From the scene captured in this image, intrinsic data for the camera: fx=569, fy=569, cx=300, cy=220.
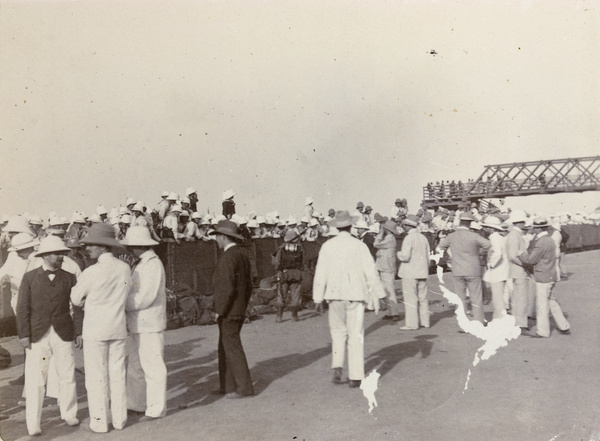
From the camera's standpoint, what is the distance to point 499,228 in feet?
36.2

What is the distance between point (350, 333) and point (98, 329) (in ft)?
9.90

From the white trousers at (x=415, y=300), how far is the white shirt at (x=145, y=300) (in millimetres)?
5961

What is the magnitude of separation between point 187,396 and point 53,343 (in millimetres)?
1763

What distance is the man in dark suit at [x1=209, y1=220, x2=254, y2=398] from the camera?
6.55 m

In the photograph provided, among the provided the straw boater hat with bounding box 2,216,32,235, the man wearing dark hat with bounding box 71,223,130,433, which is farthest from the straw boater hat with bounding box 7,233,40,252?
the man wearing dark hat with bounding box 71,223,130,433

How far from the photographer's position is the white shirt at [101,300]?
5.48 m

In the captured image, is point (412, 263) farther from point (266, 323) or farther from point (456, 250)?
point (266, 323)

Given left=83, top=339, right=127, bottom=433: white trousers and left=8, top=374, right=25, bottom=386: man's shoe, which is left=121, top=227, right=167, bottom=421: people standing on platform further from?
left=8, top=374, right=25, bottom=386: man's shoe

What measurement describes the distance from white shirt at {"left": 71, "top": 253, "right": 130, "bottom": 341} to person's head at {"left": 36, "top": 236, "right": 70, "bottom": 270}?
41 cm

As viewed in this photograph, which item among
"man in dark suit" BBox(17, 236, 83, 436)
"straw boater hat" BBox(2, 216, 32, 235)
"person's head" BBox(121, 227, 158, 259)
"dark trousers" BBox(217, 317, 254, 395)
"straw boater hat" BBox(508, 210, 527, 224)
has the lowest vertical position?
"dark trousers" BBox(217, 317, 254, 395)

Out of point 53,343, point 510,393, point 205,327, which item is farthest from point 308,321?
point 53,343

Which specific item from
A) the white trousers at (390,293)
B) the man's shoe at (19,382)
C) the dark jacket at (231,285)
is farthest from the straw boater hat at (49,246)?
the white trousers at (390,293)

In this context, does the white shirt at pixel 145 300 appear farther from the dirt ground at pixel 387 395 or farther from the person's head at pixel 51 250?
the dirt ground at pixel 387 395

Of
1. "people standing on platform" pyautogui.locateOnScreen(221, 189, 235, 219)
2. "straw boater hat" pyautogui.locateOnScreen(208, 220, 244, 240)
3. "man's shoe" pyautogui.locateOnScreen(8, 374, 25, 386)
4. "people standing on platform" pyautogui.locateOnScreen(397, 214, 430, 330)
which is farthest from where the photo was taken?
"people standing on platform" pyautogui.locateOnScreen(221, 189, 235, 219)
